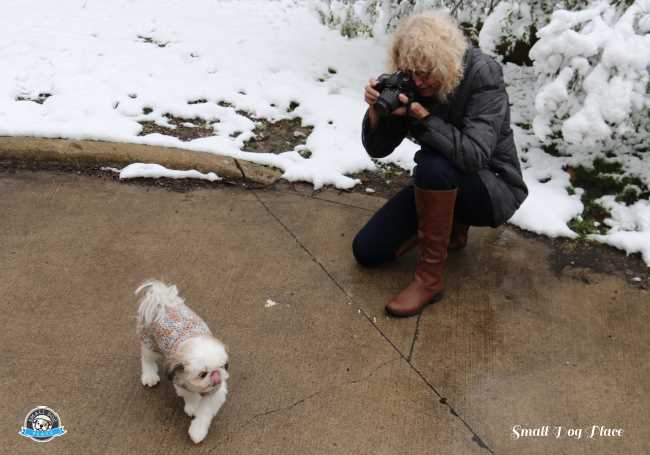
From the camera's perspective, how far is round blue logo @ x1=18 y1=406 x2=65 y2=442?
2154 mm

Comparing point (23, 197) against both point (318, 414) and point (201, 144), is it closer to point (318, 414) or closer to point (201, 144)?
point (201, 144)

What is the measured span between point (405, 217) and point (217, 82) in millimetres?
2318

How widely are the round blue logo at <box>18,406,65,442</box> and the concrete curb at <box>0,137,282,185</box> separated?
1.80 meters

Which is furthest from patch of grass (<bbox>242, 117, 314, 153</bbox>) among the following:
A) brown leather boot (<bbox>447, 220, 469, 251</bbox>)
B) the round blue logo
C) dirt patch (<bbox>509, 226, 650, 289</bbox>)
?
the round blue logo

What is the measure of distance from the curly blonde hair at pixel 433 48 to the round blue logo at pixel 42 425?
1.92 m

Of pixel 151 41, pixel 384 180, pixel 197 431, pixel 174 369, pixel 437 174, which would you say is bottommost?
pixel 151 41

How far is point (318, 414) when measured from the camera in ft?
7.55

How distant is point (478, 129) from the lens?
263 cm

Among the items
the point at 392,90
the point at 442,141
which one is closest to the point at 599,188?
the point at 442,141

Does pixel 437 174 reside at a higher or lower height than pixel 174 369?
higher

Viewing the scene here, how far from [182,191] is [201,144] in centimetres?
45

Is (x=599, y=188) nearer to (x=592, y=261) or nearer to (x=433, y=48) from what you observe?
(x=592, y=261)

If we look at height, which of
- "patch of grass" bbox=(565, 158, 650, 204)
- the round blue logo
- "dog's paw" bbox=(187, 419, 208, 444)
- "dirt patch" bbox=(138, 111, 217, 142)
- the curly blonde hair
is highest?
the curly blonde hair

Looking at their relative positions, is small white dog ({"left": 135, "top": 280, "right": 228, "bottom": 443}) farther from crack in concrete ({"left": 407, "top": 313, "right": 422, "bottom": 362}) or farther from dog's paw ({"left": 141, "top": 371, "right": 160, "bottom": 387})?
crack in concrete ({"left": 407, "top": 313, "right": 422, "bottom": 362})
